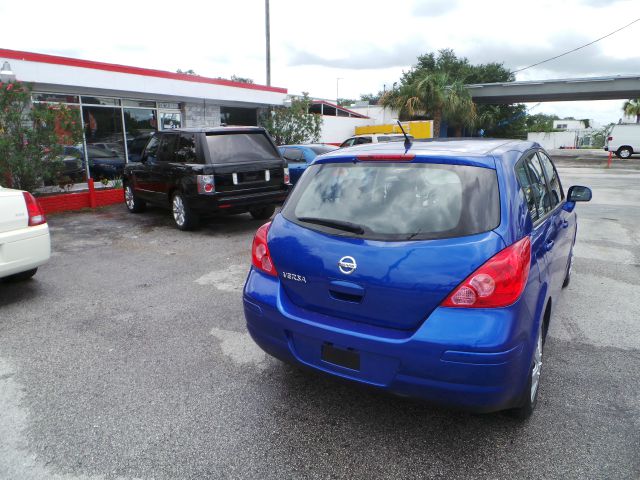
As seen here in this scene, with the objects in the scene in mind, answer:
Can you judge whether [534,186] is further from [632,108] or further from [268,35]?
[632,108]

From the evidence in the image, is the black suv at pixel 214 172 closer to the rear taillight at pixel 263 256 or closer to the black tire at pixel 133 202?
the black tire at pixel 133 202

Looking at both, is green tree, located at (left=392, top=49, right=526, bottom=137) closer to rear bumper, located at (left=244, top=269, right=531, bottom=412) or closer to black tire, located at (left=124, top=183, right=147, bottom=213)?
black tire, located at (left=124, top=183, right=147, bottom=213)

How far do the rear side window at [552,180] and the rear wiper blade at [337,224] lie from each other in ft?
6.52

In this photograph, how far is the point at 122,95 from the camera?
13.5m

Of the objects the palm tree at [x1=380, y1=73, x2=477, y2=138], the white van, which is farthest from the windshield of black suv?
the white van

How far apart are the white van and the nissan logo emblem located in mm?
34364

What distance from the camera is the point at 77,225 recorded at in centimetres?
909

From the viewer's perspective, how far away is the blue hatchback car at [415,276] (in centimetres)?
224

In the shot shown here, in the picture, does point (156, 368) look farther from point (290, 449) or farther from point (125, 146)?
Answer: point (125, 146)

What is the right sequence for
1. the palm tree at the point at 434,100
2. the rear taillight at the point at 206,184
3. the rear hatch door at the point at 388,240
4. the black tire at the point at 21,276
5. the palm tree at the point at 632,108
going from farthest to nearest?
1. the palm tree at the point at 632,108
2. the palm tree at the point at 434,100
3. the rear taillight at the point at 206,184
4. the black tire at the point at 21,276
5. the rear hatch door at the point at 388,240

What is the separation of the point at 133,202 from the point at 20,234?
5610 mm

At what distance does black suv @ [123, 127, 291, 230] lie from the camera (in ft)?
25.1

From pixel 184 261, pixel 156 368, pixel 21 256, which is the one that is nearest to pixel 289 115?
pixel 184 261

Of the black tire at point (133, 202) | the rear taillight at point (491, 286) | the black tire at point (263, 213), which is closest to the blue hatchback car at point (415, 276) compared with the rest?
the rear taillight at point (491, 286)
